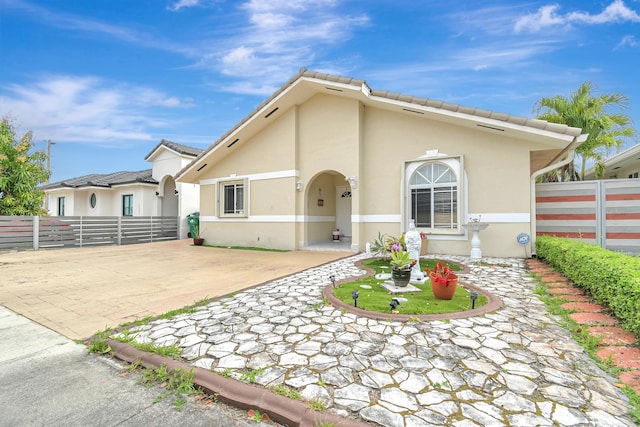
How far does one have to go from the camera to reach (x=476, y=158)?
858 cm

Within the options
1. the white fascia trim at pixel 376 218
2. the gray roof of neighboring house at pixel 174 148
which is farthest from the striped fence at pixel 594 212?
the gray roof of neighboring house at pixel 174 148

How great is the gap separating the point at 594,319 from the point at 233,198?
12136 mm

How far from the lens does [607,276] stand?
4.01 metres

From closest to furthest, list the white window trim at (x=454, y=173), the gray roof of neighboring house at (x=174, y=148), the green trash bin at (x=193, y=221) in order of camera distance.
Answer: the white window trim at (x=454, y=173) < the green trash bin at (x=193, y=221) < the gray roof of neighboring house at (x=174, y=148)

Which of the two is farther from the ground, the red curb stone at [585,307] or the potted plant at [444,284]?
the potted plant at [444,284]

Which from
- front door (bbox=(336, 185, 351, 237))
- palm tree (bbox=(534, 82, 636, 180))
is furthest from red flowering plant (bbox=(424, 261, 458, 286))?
palm tree (bbox=(534, 82, 636, 180))

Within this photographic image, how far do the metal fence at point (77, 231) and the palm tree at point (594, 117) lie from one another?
2036 cm

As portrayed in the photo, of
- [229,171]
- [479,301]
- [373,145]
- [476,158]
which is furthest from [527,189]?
[229,171]

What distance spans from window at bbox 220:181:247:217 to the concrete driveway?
3.26m

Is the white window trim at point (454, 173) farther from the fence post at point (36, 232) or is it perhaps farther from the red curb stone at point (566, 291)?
the fence post at point (36, 232)

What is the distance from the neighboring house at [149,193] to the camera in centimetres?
1734

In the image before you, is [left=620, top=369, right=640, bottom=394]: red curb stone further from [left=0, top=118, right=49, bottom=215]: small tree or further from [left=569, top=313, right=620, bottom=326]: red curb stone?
[left=0, top=118, right=49, bottom=215]: small tree

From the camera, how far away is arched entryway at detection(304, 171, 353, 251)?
1144 cm

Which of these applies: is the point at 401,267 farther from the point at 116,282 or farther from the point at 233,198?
the point at 233,198
